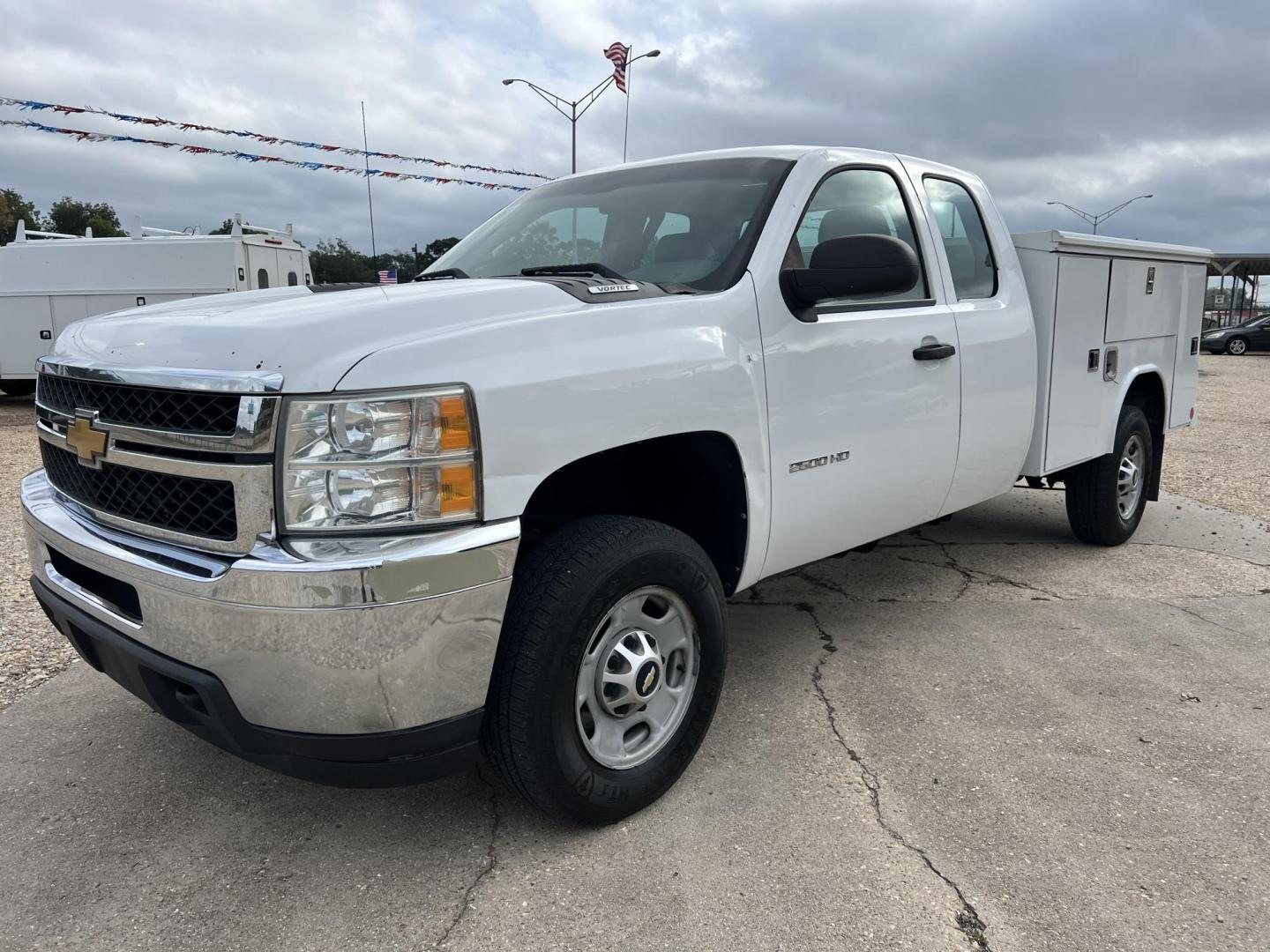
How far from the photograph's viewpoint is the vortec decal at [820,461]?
121 inches

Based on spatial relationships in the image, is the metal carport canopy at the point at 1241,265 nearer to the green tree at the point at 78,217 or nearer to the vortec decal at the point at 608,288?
the vortec decal at the point at 608,288

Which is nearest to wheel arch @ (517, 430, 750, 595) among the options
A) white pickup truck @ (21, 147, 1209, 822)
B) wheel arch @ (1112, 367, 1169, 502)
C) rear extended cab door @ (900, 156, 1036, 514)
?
white pickup truck @ (21, 147, 1209, 822)

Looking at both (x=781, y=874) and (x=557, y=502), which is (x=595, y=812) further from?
(x=557, y=502)

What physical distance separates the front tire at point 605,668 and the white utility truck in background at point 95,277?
12.3m

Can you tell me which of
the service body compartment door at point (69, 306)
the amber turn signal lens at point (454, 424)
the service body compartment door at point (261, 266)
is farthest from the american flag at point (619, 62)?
the amber turn signal lens at point (454, 424)

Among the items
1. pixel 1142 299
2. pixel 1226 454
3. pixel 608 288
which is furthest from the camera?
pixel 1226 454

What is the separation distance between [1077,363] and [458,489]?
11.9 feet

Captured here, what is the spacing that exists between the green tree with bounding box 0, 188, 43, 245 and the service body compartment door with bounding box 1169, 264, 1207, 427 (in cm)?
5446

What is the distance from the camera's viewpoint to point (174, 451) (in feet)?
7.20

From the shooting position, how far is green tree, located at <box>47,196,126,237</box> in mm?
58312

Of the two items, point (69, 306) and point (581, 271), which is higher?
point (581, 271)

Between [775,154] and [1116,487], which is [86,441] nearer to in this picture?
[775,154]

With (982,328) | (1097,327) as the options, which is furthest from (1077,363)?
(982,328)

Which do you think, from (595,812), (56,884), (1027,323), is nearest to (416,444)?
(595,812)
